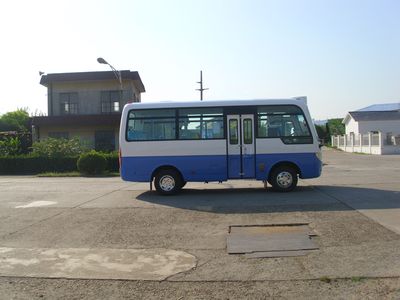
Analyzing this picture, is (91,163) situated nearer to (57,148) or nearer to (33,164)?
(57,148)

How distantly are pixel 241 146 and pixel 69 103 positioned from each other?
27477mm

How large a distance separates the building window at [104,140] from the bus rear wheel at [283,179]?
79.3 feet

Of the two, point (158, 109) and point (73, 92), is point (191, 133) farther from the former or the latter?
point (73, 92)

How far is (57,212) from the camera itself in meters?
11.8

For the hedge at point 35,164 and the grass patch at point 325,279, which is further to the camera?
the hedge at point 35,164

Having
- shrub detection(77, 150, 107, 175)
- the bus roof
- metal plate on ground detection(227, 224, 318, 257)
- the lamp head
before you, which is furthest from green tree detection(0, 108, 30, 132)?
metal plate on ground detection(227, 224, 318, 257)

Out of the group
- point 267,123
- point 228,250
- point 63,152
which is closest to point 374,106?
point 63,152

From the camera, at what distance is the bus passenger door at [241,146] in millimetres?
14211

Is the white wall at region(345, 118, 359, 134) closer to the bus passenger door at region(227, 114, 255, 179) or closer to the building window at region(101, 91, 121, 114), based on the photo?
the building window at region(101, 91, 121, 114)

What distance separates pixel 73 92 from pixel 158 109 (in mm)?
26108

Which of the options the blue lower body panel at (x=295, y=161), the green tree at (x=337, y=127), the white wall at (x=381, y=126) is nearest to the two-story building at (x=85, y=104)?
the blue lower body panel at (x=295, y=161)

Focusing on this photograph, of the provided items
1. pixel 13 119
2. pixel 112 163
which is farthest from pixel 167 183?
pixel 13 119

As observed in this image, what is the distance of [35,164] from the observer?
29531 millimetres

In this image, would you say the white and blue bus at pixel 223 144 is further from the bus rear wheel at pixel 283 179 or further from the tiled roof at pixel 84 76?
the tiled roof at pixel 84 76
